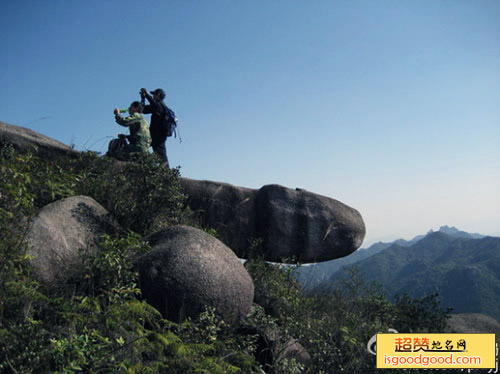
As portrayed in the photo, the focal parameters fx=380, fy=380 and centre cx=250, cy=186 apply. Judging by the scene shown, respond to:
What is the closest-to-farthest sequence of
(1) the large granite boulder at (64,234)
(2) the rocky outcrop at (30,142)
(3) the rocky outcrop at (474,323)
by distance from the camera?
1. (1) the large granite boulder at (64,234)
2. (2) the rocky outcrop at (30,142)
3. (3) the rocky outcrop at (474,323)

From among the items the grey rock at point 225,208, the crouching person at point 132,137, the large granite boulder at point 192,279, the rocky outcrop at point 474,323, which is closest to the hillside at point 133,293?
the large granite boulder at point 192,279

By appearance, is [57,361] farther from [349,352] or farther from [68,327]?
[349,352]

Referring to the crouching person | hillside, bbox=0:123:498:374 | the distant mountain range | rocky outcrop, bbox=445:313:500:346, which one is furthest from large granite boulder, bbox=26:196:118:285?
the distant mountain range

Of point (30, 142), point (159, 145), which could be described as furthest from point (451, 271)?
point (30, 142)

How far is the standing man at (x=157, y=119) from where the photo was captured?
1077cm

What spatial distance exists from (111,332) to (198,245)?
2.20m

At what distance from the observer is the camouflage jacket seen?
9781 mm

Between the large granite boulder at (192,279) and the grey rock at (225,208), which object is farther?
the grey rock at (225,208)

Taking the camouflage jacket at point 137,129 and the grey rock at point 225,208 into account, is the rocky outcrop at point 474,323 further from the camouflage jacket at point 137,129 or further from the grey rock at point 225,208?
the camouflage jacket at point 137,129

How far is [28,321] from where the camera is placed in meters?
4.06

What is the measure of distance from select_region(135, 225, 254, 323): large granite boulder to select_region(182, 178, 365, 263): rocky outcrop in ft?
15.0

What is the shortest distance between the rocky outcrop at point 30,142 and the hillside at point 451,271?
43.6 meters

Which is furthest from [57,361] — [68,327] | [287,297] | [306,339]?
[287,297]

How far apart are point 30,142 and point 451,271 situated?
120061 millimetres
